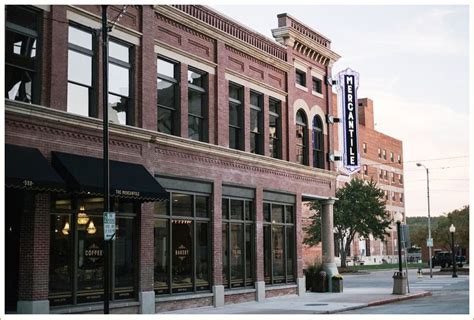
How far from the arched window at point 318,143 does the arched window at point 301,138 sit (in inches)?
42.3

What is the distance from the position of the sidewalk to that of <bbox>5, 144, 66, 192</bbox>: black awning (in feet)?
22.9

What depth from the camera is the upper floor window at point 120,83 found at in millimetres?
20906

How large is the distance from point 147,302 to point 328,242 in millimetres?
13246

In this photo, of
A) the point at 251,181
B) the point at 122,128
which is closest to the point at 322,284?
the point at 251,181

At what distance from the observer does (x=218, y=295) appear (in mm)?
24234

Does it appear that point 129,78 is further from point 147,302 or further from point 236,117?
point 147,302

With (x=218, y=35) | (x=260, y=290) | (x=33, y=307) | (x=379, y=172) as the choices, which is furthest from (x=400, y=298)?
(x=379, y=172)

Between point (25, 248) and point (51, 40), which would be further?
point (51, 40)

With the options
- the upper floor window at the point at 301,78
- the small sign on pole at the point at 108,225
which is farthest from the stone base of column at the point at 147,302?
the upper floor window at the point at 301,78

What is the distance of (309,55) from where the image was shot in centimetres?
3244

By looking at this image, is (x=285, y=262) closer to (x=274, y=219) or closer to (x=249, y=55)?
(x=274, y=219)

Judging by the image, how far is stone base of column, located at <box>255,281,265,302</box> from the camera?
26692mm

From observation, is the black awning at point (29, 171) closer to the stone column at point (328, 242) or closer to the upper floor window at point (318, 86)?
the stone column at point (328, 242)

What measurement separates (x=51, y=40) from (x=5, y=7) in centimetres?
151
